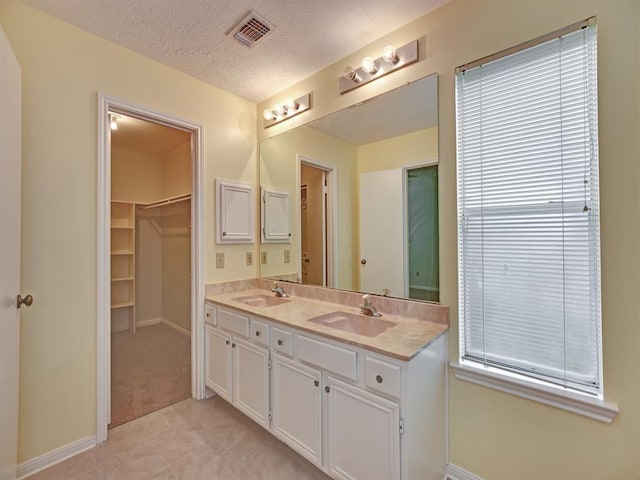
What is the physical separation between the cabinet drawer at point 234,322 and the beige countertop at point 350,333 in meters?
0.06

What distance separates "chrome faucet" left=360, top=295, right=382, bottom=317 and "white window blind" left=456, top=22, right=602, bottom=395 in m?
0.48

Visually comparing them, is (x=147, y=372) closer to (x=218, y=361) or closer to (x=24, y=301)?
(x=218, y=361)

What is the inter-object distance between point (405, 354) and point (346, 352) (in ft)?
1.00

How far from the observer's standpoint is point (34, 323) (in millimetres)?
1638

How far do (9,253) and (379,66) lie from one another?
2.21m

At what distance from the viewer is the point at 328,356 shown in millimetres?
1454

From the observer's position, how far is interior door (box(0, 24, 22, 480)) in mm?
1247

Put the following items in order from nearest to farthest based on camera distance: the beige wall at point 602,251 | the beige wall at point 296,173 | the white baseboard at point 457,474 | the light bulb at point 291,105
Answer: the beige wall at point 602,251, the white baseboard at point 457,474, the beige wall at point 296,173, the light bulb at point 291,105

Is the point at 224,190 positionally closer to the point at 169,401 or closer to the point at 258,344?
the point at 258,344

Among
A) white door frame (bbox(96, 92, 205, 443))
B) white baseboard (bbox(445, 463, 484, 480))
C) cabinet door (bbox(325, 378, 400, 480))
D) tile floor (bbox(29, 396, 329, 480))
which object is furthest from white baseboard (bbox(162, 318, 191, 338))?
white baseboard (bbox(445, 463, 484, 480))

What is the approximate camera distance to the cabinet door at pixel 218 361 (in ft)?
6.97

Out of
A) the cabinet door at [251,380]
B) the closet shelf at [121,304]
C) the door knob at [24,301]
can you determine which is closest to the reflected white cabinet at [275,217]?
the cabinet door at [251,380]

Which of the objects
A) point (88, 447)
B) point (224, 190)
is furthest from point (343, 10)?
point (88, 447)

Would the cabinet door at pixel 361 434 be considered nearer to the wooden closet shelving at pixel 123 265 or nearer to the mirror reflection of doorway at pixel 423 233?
the mirror reflection of doorway at pixel 423 233
